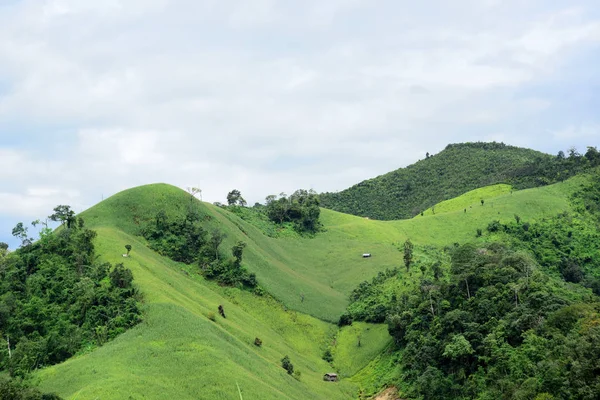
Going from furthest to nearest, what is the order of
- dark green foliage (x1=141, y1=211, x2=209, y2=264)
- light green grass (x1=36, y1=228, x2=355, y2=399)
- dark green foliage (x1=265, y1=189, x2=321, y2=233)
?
1. dark green foliage (x1=265, y1=189, x2=321, y2=233)
2. dark green foliage (x1=141, y1=211, x2=209, y2=264)
3. light green grass (x1=36, y1=228, x2=355, y2=399)

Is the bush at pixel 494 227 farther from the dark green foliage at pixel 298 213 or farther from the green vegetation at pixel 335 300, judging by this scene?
the dark green foliage at pixel 298 213

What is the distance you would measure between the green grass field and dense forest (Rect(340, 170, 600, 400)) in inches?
366

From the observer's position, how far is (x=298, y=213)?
137 metres

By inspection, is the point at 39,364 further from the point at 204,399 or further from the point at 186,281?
the point at 186,281

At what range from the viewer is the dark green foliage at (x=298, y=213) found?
134375 millimetres

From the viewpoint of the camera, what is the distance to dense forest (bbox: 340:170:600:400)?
4887cm

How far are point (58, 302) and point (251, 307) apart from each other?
30432 mm

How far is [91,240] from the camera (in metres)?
80.1

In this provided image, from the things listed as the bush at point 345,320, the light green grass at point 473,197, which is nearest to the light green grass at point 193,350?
the bush at point 345,320

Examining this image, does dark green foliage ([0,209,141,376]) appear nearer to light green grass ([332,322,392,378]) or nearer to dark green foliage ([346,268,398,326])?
light green grass ([332,322,392,378])

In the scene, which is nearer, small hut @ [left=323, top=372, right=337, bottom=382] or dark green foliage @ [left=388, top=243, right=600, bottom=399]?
dark green foliage @ [left=388, top=243, right=600, bottom=399]

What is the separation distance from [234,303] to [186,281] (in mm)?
8498

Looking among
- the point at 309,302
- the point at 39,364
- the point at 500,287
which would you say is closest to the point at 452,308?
the point at 500,287

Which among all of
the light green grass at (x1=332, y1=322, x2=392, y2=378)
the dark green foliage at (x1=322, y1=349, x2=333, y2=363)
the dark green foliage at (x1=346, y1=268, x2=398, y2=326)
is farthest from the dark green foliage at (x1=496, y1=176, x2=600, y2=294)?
the dark green foliage at (x1=322, y1=349, x2=333, y2=363)
